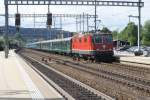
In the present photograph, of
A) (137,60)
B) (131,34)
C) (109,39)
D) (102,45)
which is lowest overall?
(137,60)

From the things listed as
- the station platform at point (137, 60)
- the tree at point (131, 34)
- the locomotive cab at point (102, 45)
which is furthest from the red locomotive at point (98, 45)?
the tree at point (131, 34)

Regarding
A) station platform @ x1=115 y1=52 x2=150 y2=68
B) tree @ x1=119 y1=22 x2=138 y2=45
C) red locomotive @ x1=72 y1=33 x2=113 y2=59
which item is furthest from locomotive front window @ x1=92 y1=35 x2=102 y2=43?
tree @ x1=119 y1=22 x2=138 y2=45

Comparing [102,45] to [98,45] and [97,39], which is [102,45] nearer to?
[98,45]

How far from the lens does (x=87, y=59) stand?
5178 cm

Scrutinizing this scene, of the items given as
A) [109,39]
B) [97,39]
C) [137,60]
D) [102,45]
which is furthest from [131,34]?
[102,45]

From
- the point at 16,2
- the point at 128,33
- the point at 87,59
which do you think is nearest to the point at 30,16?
the point at 16,2

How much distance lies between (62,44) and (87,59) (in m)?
21.5

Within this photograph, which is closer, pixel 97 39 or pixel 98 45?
pixel 98 45

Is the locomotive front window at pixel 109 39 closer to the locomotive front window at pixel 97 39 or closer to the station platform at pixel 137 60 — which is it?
the locomotive front window at pixel 97 39

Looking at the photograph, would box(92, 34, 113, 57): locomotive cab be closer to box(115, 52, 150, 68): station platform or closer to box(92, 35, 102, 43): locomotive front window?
box(92, 35, 102, 43): locomotive front window

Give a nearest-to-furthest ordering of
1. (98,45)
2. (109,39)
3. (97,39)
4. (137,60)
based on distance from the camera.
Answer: (98,45)
(97,39)
(109,39)
(137,60)

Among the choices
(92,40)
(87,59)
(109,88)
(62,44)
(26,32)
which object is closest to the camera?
(109,88)

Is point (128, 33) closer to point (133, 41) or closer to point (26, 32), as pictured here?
point (133, 41)

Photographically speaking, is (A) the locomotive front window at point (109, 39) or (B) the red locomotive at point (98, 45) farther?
(A) the locomotive front window at point (109, 39)
